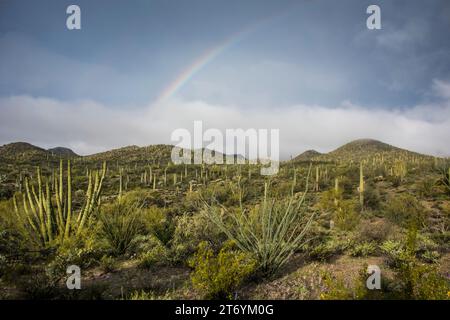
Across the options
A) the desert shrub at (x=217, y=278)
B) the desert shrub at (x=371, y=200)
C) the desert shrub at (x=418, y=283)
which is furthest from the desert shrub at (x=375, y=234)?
the desert shrub at (x=371, y=200)

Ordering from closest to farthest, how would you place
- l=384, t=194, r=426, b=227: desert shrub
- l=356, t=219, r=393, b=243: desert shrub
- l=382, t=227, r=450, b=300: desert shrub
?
l=382, t=227, r=450, b=300: desert shrub → l=356, t=219, r=393, b=243: desert shrub → l=384, t=194, r=426, b=227: desert shrub

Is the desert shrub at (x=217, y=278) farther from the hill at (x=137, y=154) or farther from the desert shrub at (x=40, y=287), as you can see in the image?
the hill at (x=137, y=154)

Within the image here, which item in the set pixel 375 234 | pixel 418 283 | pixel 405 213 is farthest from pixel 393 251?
pixel 405 213

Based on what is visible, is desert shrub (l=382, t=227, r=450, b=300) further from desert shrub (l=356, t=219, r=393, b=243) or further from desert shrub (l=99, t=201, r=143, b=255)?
desert shrub (l=99, t=201, r=143, b=255)

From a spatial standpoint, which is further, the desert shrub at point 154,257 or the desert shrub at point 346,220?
the desert shrub at point 346,220

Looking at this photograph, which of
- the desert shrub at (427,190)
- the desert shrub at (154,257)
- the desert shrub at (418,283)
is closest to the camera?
the desert shrub at (418,283)

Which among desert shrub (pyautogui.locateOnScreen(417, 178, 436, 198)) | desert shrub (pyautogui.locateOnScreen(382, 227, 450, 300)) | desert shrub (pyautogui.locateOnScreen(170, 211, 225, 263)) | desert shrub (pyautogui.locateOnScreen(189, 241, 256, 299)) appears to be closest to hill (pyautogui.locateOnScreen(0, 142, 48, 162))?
desert shrub (pyautogui.locateOnScreen(170, 211, 225, 263))

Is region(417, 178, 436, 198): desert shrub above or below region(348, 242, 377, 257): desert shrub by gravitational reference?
above

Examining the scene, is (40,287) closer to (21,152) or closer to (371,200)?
(371,200)

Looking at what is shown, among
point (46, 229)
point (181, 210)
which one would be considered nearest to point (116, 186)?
point (181, 210)

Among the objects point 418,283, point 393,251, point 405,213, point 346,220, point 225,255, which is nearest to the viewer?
point 418,283

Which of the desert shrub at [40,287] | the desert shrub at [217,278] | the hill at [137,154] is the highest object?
the hill at [137,154]
